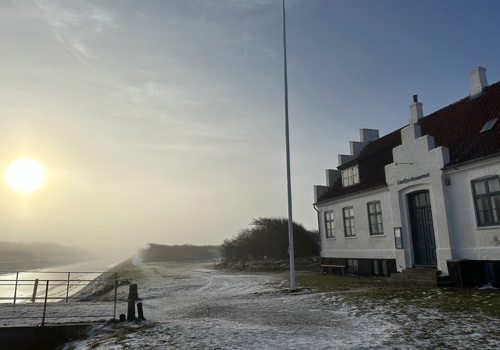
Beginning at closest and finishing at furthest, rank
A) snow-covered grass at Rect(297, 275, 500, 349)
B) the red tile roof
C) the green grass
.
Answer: snow-covered grass at Rect(297, 275, 500, 349)
the green grass
the red tile roof

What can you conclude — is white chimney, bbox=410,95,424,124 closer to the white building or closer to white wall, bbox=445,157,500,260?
the white building

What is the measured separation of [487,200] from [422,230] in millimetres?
3819

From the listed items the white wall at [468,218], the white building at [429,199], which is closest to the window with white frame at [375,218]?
the white building at [429,199]

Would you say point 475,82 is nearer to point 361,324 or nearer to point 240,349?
point 361,324

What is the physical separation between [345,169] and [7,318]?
19.3 m

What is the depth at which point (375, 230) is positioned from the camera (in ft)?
70.5

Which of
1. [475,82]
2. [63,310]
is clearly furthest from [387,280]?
[63,310]

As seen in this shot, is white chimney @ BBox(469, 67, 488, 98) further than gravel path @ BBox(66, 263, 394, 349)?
Yes

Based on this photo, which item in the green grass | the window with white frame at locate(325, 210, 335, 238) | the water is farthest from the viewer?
the window with white frame at locate(325, 210, 335, 238)

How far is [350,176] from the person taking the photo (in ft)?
79.8

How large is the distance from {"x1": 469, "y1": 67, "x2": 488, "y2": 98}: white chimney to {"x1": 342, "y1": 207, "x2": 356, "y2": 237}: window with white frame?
8.96m

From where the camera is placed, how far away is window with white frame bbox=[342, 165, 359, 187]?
2370 cm

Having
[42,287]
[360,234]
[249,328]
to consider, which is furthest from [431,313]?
[42,287]

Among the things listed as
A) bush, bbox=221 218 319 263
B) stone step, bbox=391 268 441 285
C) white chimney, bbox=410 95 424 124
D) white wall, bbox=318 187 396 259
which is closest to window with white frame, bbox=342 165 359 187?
white wall, bbox=318 187 396 259
